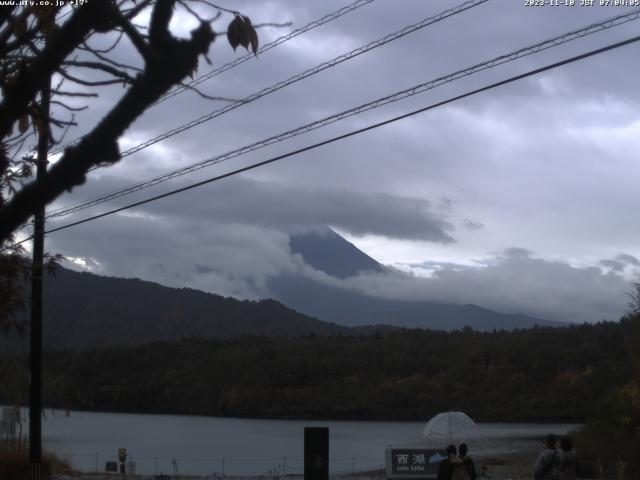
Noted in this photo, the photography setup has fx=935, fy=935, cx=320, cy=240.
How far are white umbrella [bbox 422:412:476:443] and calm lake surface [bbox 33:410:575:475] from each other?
7395mm

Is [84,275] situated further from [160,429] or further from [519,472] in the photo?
[519,472]

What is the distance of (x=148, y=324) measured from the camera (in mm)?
144500

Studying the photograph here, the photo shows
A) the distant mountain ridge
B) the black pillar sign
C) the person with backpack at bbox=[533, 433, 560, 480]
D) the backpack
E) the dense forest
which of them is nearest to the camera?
the person with backpack at bbox=[533, 433, 560, 480]

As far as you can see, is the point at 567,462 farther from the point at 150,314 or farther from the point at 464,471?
the point at 150,314

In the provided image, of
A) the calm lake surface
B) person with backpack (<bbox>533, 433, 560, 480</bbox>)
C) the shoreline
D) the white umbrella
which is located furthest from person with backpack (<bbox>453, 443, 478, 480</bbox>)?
the calm lake surface

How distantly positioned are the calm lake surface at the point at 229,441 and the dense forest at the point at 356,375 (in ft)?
10.4

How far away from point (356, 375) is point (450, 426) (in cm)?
6378

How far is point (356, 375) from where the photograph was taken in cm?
8725

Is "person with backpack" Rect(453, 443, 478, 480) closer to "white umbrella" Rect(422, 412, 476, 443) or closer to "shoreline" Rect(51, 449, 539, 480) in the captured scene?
"white umbrella" Rect(422, 412, 476, 443)

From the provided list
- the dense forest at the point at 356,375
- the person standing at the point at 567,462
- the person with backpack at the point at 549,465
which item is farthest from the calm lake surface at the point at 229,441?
the person with backpack at the point at 549,465

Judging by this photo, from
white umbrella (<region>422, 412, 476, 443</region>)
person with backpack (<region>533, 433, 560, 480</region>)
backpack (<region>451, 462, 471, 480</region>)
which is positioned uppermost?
person with backpack (<region>533, 433, 560, 480</region>)

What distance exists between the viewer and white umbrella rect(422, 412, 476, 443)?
2380 centimetres

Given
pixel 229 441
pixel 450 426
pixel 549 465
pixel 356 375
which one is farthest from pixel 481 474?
pixel 356 375

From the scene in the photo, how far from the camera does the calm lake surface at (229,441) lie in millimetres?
42250
